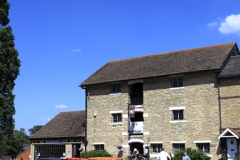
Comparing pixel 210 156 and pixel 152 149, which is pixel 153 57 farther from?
pixel 210 156

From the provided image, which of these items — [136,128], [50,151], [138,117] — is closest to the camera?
[136,128]

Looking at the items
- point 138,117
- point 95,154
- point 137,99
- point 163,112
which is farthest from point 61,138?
point 163,112

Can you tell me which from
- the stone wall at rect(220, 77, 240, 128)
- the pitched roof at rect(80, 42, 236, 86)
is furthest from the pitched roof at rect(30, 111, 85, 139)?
the stone wall at rect(220, 77, 240, 128)

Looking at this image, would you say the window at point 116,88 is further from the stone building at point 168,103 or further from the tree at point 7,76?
the tree at point 7,76

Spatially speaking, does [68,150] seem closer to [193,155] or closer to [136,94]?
[136,94]

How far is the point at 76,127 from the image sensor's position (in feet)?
103

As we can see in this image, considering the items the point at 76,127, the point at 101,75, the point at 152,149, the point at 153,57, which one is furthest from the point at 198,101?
the point at 76,127

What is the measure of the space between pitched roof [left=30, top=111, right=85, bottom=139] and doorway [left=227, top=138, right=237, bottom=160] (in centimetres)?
1376

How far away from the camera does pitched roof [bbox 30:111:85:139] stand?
30.7 metres

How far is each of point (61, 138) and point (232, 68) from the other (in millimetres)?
17776

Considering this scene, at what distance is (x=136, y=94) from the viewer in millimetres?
28062

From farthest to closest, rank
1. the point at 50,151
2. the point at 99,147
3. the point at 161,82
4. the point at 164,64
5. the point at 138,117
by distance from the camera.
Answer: the point at 50,151 → the point at 138,117 → the point at 99,147 → the point at 164,64 → the point at 161,82

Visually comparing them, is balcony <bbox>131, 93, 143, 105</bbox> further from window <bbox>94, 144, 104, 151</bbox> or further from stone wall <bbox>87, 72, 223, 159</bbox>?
window <bbox>94, 144, 104, 151</bbox>

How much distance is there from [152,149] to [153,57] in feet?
30.2
